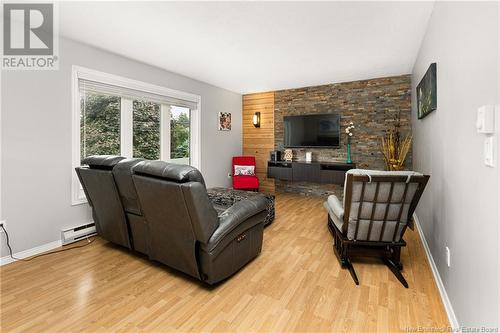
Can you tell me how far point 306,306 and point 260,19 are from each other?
2.63m

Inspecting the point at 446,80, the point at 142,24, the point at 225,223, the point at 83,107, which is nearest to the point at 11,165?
the point at 83,107

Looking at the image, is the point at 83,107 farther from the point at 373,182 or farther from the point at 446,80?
the point at 446,80

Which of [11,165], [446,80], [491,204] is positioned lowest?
[491,204]

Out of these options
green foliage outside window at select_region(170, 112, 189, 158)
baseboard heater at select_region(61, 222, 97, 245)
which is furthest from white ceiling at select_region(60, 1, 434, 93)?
baseboard heater at select_region(61, 222, 97, 245)

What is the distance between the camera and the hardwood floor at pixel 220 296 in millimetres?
1612

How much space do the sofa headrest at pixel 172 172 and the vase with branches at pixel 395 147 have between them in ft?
11.7

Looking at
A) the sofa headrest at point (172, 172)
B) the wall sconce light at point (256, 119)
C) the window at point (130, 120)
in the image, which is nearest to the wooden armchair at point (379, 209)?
the sofa headrest at point (172, 172)

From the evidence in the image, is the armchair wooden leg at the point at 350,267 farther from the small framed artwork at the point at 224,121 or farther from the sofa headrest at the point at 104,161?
the small framed artwork at the point at 224,121

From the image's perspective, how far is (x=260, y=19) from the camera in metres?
2.50

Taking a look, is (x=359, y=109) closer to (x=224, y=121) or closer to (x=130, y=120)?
(x=224, y=121)

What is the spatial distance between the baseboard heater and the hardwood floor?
0.27 metres

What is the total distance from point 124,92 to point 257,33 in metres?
2.07

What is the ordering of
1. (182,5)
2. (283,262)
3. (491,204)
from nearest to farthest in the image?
(491,204), (182,5), (283,262)

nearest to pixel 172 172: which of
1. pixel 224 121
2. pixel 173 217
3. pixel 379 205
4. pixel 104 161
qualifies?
pixel 173 217
